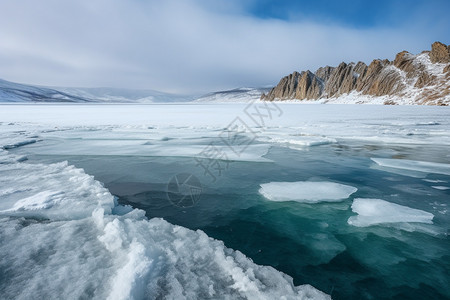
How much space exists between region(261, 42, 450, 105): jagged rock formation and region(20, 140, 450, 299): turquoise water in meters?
68.1

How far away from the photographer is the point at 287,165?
7.12 meters

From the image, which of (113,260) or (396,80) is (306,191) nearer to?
(113,260)

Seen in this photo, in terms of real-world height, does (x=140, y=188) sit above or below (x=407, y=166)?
below

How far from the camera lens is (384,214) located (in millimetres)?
3848

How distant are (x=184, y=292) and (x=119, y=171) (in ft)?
16.1

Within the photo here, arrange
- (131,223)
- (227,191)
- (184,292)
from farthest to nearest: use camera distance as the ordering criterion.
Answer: (227,191), (131,223), (184,292)

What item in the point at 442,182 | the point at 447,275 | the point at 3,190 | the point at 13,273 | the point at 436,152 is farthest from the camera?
the point at 436,152

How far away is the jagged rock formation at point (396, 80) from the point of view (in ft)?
226

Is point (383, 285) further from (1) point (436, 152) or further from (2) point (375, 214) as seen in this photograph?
(1) point (436, 152)

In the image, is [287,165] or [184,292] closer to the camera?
[184,292]

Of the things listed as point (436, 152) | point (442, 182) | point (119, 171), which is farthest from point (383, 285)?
point (436, 152)

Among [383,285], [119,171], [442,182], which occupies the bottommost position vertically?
[119,171]

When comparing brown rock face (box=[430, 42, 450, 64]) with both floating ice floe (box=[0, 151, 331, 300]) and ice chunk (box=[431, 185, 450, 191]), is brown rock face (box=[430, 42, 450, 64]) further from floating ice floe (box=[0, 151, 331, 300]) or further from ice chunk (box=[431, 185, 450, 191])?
floating ice floe (box=[0, 151, 331, 300])

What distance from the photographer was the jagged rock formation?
68812mm
